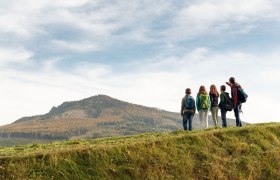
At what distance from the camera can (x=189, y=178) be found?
53.1ft

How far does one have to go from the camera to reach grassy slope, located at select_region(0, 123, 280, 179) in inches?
597

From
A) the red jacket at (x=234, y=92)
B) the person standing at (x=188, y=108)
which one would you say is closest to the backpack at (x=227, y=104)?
the red jacket at (x=234, y=92)

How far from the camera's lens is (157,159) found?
54.9 ft

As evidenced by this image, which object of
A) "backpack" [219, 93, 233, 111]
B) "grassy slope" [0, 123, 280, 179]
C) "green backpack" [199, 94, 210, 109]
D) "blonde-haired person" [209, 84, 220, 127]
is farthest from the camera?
"blonde-haired person" [209, 84, 220, 127]

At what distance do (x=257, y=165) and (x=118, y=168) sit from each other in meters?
6.87

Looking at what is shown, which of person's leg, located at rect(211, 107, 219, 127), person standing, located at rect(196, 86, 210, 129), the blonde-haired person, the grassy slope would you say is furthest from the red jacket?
the grassy slope

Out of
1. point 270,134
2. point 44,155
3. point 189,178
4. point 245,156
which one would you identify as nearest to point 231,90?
point 270,134

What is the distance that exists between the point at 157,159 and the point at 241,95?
1061cm

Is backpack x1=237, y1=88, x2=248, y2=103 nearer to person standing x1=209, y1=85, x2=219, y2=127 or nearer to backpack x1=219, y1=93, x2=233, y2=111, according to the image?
backpack x1=219, y1=93, x2=233, y2=111

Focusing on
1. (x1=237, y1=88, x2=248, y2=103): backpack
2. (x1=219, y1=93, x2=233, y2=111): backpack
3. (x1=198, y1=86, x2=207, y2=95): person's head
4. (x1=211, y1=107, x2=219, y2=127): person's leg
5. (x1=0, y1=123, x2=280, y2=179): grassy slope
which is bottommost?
(x1=0, y1=123, x2=280, y2=179): grassy slope

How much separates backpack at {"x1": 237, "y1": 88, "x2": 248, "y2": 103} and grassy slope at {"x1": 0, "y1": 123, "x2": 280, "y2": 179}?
5142mm

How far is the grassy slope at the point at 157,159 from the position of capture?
15.2 meters

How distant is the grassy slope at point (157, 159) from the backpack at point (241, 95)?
5142 mm

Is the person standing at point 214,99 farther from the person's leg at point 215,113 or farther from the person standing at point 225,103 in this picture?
the person standing at point 225,103
